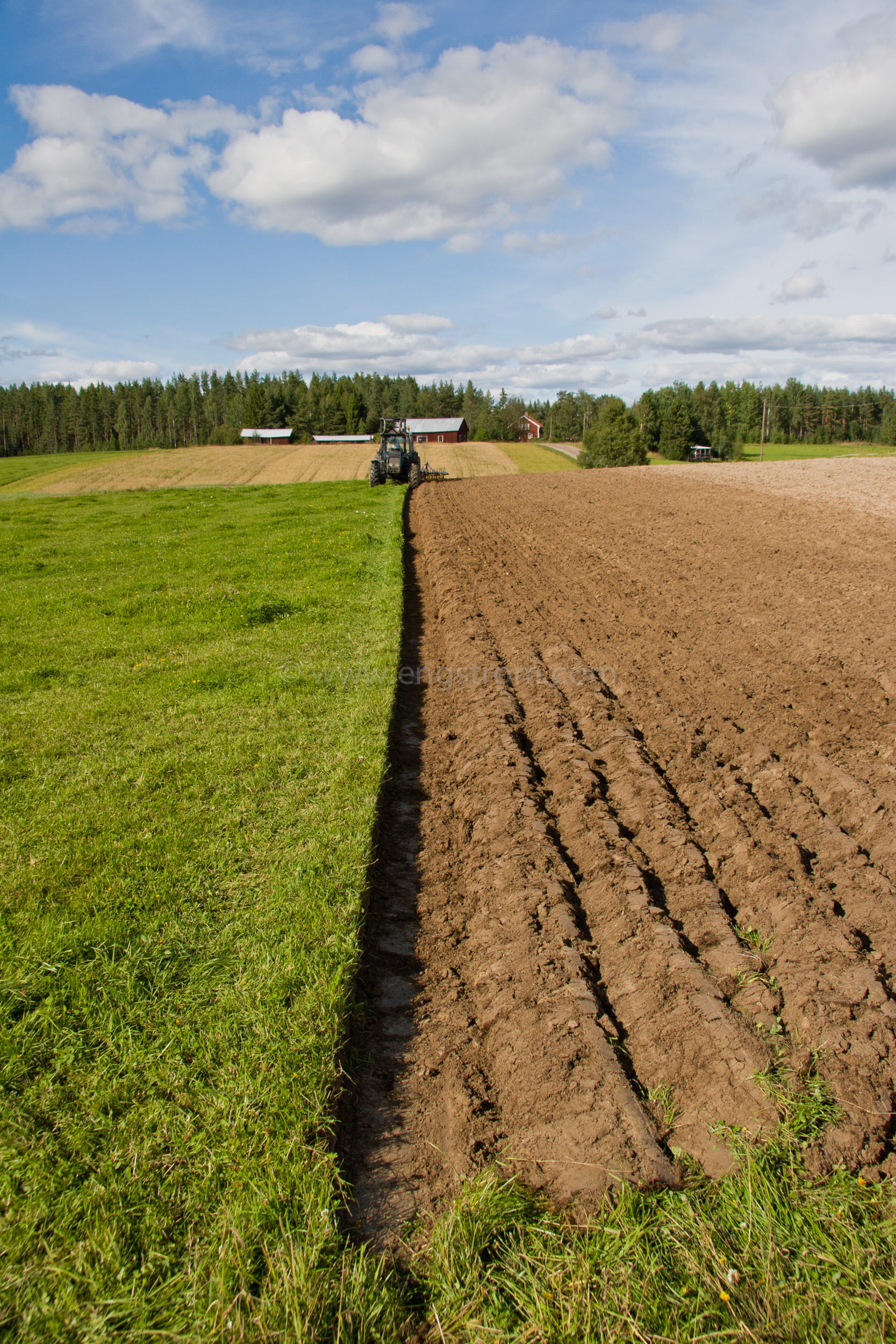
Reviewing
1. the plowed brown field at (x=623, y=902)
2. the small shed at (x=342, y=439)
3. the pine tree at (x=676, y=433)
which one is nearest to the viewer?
the plowed brown field at (x=623, y=902)

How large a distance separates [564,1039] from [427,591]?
8731 mm

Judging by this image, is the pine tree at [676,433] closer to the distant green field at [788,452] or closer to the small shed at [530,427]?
the distant green field at [788,452]

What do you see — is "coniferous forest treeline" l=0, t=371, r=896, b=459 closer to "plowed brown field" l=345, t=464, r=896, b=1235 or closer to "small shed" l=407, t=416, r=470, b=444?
"small shed" l=407, t=416, r=470, b=444

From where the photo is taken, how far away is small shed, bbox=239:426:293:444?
289 feet

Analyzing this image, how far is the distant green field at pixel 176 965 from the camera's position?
209cm

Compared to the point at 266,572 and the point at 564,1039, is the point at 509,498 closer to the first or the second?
the point at 266,572

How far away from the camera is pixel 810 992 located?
311 centimetres

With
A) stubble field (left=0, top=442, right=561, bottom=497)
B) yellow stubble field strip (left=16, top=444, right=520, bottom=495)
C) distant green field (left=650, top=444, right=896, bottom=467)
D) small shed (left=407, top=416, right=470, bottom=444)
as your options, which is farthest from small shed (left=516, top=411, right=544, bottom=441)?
yellow stubble field strip (left=16, top=444, right=520, bottom=495)

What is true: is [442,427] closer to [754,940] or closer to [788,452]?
[788,452]

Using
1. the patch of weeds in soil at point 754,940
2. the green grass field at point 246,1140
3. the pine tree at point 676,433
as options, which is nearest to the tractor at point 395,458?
the green grass field at point 246,1140

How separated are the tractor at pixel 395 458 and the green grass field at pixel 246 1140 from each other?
22308 mm

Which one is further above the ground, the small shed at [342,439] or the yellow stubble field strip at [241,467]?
the small shed at [342,439]

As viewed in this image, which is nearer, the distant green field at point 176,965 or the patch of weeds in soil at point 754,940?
the distant green field at point 176,965

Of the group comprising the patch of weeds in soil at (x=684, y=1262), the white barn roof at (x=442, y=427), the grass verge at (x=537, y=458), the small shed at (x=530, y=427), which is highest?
the small shed at (x=530, y=427)
